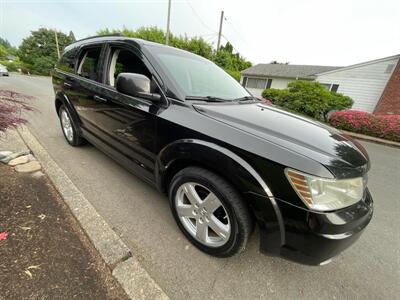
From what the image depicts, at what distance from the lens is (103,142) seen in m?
2.79

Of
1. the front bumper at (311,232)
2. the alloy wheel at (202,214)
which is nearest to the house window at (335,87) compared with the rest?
the front bumper at (311,232)

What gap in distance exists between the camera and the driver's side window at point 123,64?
2.21 meters

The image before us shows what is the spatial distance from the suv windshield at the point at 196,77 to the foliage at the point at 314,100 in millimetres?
7927

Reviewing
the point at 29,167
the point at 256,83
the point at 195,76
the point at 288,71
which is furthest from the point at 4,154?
the point at 288,71

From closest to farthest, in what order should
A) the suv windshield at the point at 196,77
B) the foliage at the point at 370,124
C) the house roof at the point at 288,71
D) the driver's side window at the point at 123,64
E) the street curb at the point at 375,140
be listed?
the suv windshield at the point at 196,77, the driver's side window at the point at 123,64, the street curb at the point at 375,140, the foliage at the point at 370,124, the house roof at the point at 288,71

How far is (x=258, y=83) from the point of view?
2344cm

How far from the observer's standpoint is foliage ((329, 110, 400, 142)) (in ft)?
23.2

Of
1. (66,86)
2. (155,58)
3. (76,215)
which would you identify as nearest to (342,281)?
(76,215)

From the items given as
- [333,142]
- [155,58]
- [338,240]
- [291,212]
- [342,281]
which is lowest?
[342,281]

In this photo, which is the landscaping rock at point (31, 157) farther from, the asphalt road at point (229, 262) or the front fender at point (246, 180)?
the front fender at point (246, 180)

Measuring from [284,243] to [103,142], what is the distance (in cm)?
246

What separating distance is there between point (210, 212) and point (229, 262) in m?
0.49

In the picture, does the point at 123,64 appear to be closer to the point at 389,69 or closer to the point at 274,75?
the point at 389,69

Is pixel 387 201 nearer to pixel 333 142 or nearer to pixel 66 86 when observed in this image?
pixel 333 142
